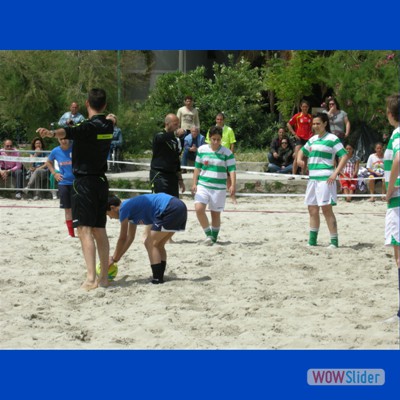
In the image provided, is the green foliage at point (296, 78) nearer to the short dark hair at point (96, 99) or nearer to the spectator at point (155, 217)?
the spectator at point (155, 217)

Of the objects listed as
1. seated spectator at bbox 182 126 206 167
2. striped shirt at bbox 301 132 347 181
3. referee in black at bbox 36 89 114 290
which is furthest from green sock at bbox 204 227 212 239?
seated spectator at bbox 182 126 206 167

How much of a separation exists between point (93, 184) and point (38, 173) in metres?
8.37

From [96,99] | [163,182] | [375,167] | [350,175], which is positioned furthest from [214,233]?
[375,167]

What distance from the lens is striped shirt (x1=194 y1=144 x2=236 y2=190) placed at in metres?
10.0

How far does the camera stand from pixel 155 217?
749 cm

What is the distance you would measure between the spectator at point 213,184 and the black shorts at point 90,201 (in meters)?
2.62

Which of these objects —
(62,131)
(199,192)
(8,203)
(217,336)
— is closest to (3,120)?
(8,203)

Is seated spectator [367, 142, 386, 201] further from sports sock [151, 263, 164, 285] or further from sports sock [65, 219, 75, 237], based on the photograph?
sports sock [151, 263, 164, 285]

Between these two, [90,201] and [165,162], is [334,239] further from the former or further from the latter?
[90,201]

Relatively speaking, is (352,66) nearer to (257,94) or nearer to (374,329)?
(257,94)

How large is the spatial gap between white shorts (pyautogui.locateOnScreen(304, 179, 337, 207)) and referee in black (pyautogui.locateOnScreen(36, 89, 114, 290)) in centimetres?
307

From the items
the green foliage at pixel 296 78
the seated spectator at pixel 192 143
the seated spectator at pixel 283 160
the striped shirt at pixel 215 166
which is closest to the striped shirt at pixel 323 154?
the striped shirt at pixel 215 166

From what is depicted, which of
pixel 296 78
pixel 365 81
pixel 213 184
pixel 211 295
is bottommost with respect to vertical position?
pixel 211 295

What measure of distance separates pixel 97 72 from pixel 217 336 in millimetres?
13854
